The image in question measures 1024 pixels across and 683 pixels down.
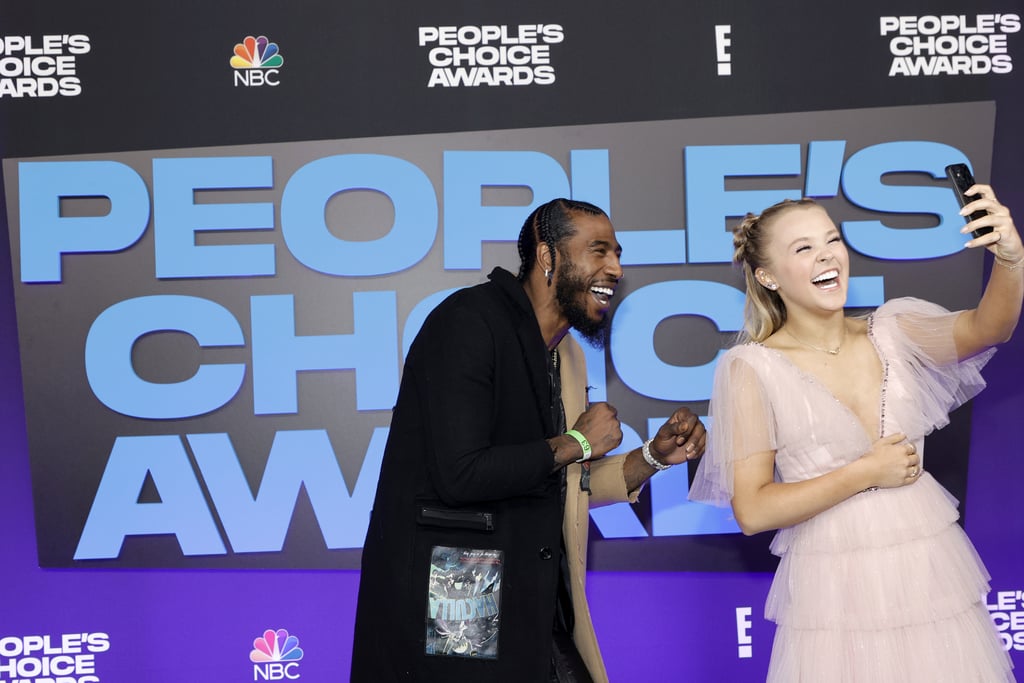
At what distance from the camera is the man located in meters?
2.21

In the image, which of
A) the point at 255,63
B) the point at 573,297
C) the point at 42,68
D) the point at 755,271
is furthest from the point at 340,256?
the point at 755,271

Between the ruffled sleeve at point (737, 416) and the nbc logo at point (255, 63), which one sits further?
the nbc logo at point (255, 63)

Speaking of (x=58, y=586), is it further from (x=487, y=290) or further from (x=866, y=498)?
(x=866, y=498)

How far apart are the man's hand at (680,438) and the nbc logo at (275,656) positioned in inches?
70.8

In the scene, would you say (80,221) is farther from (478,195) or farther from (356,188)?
(478,195)

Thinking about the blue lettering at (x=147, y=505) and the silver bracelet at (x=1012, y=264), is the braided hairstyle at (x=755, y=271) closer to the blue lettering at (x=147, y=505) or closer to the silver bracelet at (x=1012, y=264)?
the silver bracelet at (x=1012, y=264)

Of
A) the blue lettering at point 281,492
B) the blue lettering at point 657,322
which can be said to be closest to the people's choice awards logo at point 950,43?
the blue lettering at point 657,322

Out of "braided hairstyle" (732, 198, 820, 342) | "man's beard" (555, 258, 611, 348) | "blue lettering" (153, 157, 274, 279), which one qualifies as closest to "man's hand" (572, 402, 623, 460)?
"man's beard" (555, 258, 611, 348)

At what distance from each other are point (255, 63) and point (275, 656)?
218cm

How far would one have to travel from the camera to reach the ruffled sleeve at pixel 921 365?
97.0 inches

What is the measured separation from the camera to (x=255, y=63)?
3.75m

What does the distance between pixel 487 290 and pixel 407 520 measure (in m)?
0.56

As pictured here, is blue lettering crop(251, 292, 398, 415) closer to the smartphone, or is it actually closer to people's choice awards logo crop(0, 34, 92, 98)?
people's choice awards logo crop(0, 34, 92, 98)

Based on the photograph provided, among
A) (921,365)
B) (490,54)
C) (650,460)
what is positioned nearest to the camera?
(921,365)
